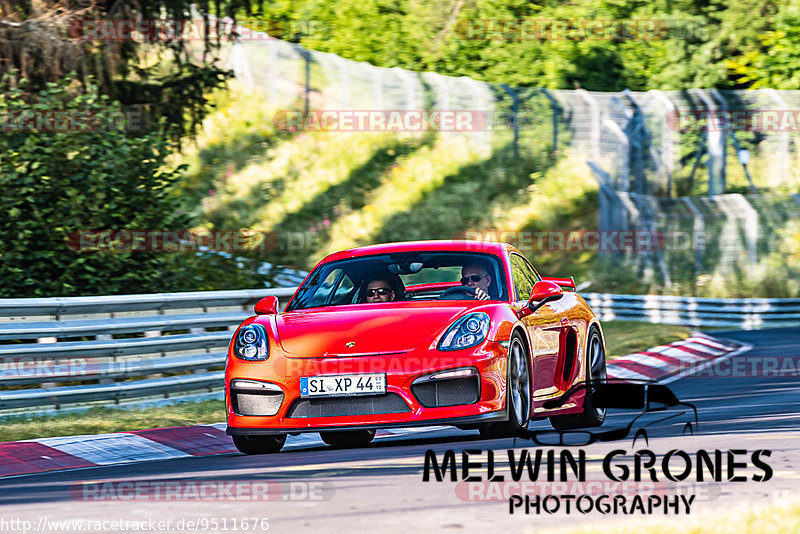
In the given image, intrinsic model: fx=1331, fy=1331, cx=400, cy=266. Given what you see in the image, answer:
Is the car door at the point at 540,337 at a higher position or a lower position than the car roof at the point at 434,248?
lower

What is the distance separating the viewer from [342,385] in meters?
7.95

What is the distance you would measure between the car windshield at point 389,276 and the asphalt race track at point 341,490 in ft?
3.26

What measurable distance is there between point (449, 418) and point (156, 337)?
184 inches

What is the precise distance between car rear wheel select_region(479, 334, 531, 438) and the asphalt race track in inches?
4.4

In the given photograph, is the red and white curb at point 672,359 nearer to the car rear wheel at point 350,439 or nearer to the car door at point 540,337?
the car door at point 540,337

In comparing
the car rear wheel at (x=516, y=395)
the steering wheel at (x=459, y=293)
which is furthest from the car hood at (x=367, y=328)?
the car rear wheel at (x=516, y=395)

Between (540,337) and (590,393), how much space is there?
1.01 m

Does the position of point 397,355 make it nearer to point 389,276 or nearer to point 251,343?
point 251,343

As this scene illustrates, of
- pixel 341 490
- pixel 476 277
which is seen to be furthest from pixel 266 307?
pixel 341 490

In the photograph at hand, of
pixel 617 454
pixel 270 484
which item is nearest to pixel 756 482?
pixel 617 454

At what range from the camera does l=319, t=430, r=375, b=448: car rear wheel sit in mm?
9164

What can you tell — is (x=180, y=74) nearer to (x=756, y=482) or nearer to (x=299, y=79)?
(x=756, y=482)

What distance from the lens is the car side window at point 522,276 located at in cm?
923

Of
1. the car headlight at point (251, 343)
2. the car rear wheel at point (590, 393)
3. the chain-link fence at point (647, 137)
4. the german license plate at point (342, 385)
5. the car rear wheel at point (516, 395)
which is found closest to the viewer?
the german license plate at point (342, 385)
